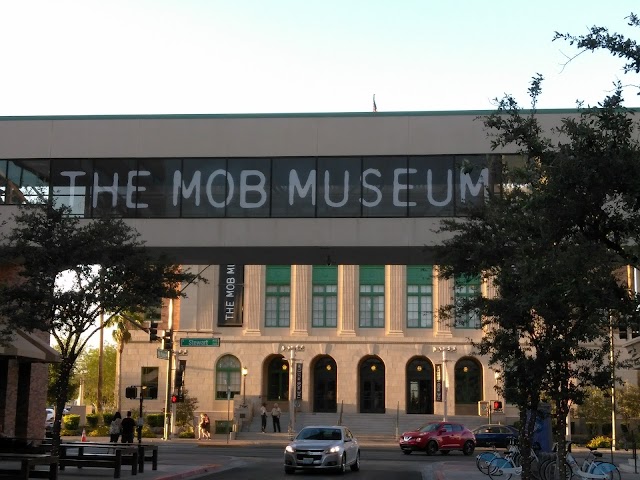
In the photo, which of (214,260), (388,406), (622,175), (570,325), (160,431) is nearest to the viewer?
(622,175)

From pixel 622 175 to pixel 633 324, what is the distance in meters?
2.35

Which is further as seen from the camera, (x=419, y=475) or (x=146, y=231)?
(x=419, y=475)

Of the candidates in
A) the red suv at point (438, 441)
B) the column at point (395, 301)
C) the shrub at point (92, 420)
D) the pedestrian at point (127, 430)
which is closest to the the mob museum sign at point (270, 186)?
the pedestrian at point (127, 430)

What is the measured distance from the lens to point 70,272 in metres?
22.6

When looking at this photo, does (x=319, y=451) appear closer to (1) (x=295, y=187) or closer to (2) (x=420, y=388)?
(1) (x=295, y=187)

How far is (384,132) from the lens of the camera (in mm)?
25781

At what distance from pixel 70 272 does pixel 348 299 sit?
4578 cm

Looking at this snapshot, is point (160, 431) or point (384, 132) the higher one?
point (384, 132)

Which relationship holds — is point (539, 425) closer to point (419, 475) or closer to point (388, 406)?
point (419, 475)

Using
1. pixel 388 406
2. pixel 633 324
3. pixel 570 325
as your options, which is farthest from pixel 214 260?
pixel 388 406

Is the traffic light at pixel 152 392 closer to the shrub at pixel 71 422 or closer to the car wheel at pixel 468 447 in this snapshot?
the shrub at pixel 71 422

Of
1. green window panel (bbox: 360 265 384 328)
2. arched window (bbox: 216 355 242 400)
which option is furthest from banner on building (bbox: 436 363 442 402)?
arched window (bbox: 216 355 242 400)

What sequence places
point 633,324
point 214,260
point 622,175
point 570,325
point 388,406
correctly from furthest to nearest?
point 388,406
point 214,260
point 570,325
point 633,324
point 622,175

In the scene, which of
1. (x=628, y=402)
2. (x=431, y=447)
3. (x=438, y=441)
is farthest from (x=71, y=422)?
(x=628, y=402)
